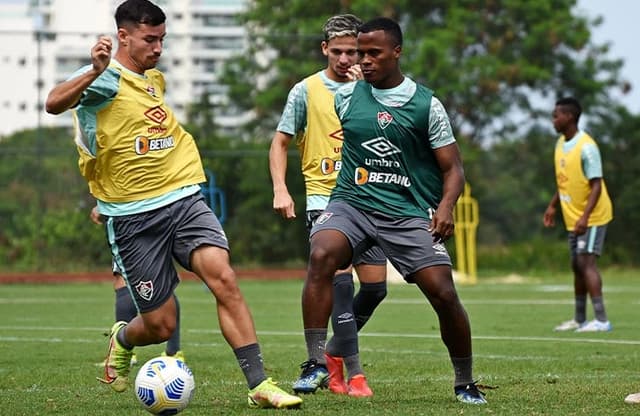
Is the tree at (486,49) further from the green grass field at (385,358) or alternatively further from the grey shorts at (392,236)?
the grey shorts at (392,236)

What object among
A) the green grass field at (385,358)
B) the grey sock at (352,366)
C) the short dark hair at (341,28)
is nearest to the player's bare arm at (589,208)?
the green grass field at (385,358)

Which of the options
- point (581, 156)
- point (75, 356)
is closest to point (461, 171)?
point (75, 356)

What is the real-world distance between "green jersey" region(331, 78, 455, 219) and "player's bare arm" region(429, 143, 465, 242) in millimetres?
63

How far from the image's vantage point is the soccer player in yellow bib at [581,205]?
13523 millimetres

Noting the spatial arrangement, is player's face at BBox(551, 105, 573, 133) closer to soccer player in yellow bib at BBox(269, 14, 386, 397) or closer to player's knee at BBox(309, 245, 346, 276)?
soccer player in yellow bib at BBox(269, 14, 386, 397)

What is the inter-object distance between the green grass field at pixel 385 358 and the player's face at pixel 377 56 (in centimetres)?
182

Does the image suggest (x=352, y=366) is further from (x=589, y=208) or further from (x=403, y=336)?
(x=589, y=208)

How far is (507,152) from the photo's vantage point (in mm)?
41469

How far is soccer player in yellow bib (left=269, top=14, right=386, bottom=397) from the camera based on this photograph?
320 inches

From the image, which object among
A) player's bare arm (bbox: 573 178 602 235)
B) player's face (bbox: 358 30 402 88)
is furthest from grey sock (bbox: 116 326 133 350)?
player's bare arm (bbox: 573 178 602 235)

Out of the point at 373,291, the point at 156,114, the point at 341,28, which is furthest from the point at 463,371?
the point at 341,28

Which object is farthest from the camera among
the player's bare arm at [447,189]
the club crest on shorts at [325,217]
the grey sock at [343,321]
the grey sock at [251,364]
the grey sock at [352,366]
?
the grey sock at [343,321]

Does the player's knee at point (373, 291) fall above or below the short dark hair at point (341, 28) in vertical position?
below

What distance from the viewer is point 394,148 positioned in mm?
7215
